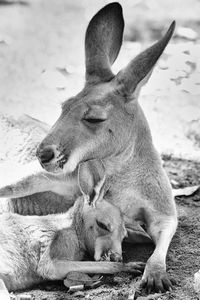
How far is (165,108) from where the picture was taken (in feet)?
21.0

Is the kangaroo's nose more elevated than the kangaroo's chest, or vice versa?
the kangaroo's nose

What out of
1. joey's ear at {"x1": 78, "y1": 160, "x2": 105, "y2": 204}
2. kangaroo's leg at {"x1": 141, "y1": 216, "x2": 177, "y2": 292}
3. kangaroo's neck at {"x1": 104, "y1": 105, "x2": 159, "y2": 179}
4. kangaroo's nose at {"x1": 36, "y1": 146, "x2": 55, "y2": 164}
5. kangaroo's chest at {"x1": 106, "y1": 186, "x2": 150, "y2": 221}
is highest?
kangaroo's nose at {"x1": 36, "y1": 146, "x2": 55, "y2": 164}

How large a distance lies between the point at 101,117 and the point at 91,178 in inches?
18.4

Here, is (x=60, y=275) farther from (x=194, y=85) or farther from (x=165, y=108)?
(x=194, y=85)

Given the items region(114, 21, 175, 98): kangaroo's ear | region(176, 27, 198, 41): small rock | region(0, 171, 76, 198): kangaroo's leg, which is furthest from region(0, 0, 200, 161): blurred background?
region(114, 21, 175, 98): kangaroo's ear

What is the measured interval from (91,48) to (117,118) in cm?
60

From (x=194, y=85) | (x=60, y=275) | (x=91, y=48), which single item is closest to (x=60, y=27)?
(x=194, y=85)

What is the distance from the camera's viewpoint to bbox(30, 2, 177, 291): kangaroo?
369cm

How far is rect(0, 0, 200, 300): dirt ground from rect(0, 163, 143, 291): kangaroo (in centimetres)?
66

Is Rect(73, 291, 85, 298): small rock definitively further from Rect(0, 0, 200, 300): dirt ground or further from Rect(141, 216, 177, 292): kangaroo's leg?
Rect(0, 0, 200, 300): dirt ground

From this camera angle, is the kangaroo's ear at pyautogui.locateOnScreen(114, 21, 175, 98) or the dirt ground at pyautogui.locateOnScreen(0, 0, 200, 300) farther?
the dirt ground at pyautogui.locateOnScreen(0, 0, 200, 300)

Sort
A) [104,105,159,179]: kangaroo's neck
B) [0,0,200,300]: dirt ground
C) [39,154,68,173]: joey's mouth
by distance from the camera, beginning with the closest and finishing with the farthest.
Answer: [39,154,68,173]: joey's mouth
[104,105,159,179]: kangaroo's neck
[0,0,200,300]: dirt ground

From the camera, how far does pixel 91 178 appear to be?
409 cm

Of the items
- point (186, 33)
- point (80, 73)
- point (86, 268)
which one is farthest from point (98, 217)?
point (186, 33)
